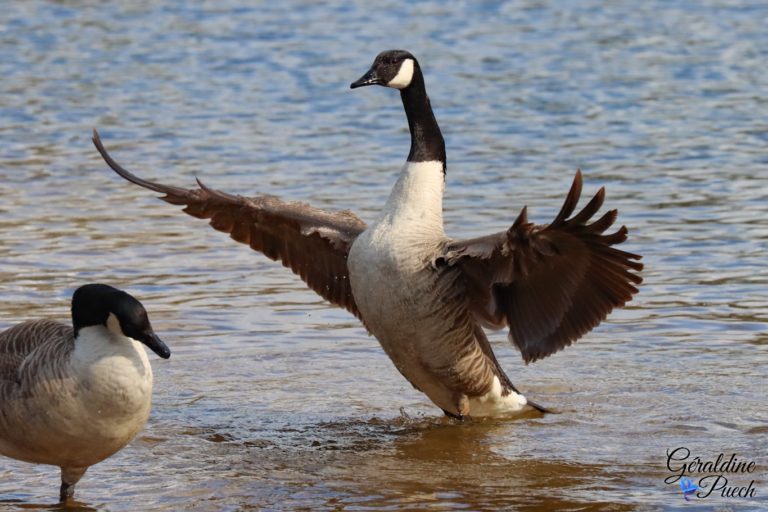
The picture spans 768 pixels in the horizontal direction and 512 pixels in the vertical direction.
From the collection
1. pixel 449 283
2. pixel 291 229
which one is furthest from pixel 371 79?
pixel 449 283

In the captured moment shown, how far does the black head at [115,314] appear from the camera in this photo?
5.66m

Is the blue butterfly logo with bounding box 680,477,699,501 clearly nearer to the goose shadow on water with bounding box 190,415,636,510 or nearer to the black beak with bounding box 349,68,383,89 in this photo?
the goose shadow on water with bounding box 190,415,636,510

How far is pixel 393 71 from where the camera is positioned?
746 cm

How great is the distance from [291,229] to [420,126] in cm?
113

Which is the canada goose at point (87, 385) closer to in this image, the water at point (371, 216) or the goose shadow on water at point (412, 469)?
the water at point (371, 216)

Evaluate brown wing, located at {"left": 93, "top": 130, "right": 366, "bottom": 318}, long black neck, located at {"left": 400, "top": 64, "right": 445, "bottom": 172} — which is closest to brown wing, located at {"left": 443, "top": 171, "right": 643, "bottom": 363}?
long black neck, located at {"left": 400, "top": 64, "right": 445, "bottom": 172}

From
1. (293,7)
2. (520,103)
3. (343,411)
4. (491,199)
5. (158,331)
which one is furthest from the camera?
(293,7)

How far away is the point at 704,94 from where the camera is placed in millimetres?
16719

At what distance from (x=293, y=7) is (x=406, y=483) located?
1976cm

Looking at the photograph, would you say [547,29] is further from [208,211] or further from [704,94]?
[208,211]

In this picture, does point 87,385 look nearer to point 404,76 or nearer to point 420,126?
point 420,126

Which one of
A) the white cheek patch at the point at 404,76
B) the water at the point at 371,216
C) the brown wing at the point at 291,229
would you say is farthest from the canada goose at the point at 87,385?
the white cheek patch at the point at 404,76

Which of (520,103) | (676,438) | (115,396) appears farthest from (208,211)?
(520,103)

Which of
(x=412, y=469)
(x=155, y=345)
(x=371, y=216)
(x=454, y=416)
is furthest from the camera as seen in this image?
(x=371, y=216)
